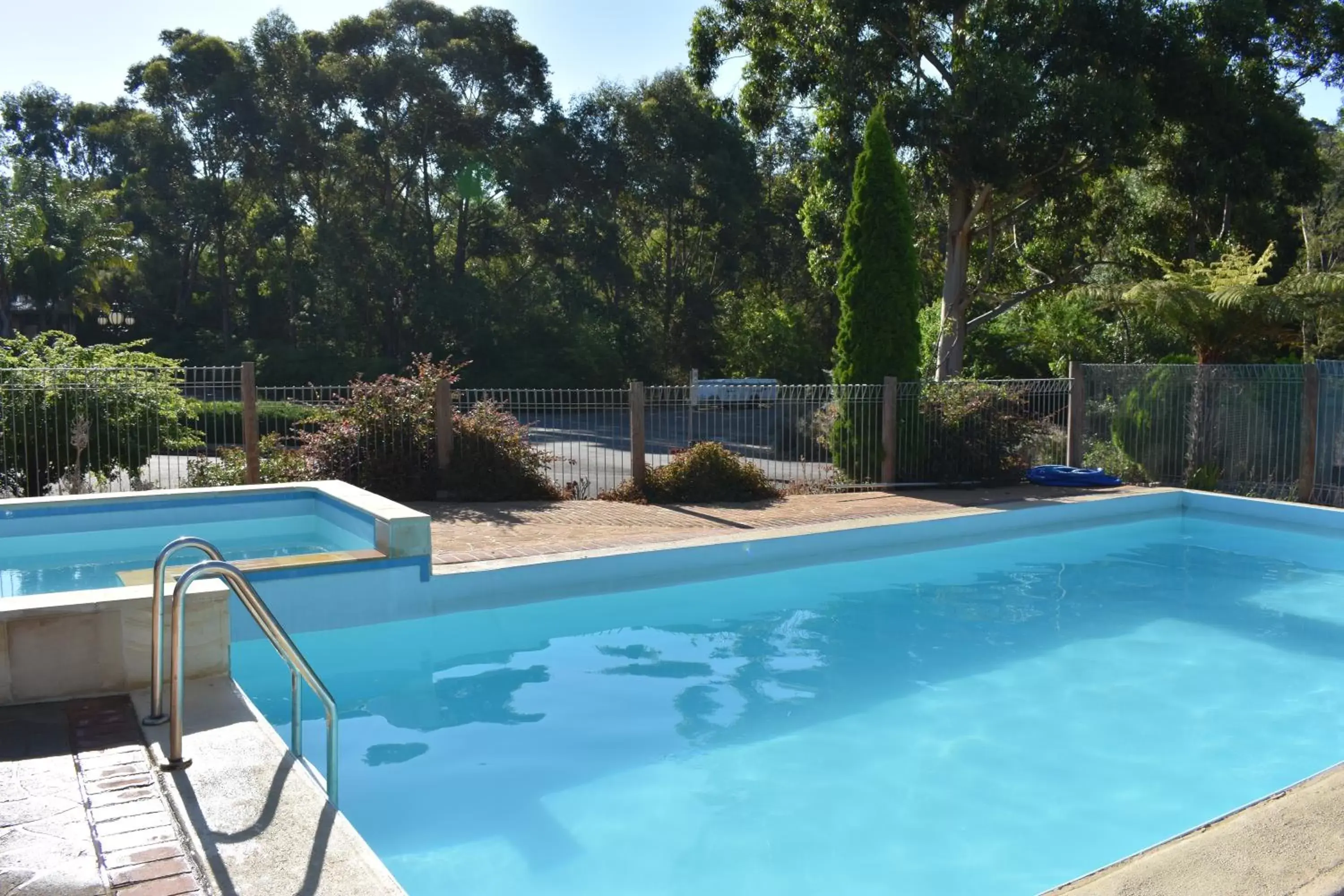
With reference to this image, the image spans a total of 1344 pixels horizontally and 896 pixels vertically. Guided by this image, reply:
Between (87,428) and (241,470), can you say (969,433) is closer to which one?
(241,470)

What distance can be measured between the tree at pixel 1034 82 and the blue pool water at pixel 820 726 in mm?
10596

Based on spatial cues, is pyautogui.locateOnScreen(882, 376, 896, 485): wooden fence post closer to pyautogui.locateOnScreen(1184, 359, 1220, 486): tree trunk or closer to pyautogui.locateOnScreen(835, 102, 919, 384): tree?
pyautogui.locateOnScreen(835, 102, 919, 384): tree

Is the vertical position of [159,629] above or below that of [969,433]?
below

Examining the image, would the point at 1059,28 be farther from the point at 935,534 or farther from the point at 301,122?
the point at 301,122

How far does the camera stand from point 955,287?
2167cm

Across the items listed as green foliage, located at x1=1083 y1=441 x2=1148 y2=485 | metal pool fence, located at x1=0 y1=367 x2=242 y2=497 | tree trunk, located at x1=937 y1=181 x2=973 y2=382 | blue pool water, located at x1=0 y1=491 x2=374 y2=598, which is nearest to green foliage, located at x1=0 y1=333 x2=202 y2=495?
metal pool fence, located at x1=0 y1=367 x2=242 y2=497

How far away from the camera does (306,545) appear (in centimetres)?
1060

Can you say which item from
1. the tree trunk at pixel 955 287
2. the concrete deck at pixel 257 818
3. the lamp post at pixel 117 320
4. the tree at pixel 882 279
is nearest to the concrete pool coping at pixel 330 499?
the concrete deck at pixel 257 818

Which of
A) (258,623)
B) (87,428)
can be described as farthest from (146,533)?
(258,623)

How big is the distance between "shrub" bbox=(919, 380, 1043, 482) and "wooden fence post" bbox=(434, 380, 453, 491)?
21.6ft

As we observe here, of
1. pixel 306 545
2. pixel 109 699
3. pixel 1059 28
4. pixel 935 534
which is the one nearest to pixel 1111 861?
pixel 109 699

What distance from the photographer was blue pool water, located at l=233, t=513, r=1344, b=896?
5.18 m

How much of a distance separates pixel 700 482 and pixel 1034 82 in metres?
11.0

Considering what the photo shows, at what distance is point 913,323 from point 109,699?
12.5 meters
